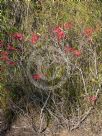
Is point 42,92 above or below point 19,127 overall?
above

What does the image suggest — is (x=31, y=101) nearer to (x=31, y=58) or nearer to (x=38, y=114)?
(x=38, y=114)

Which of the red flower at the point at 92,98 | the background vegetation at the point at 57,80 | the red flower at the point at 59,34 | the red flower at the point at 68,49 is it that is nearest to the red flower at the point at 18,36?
the background vegetation at the point at 57,80

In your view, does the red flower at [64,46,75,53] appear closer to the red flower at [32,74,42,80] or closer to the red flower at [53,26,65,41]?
the red flower at [53,26,65,41]

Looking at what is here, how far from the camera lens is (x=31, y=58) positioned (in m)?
6.01

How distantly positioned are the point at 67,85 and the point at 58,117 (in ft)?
1.52

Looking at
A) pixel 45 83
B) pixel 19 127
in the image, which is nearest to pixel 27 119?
pixel 19 127

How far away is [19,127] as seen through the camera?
19.3 feet

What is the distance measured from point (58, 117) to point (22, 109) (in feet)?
1.80

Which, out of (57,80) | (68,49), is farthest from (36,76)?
(68,49)

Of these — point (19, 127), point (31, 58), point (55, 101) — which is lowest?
point (19, 127)

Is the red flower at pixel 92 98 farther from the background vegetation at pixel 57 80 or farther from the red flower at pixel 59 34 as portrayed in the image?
the red flower at pixel 59 34

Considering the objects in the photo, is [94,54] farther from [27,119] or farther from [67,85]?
[27,119]

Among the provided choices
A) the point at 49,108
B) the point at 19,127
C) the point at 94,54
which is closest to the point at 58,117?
the point at 49,108

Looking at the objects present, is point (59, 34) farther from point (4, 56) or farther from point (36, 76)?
point (4, 56)
